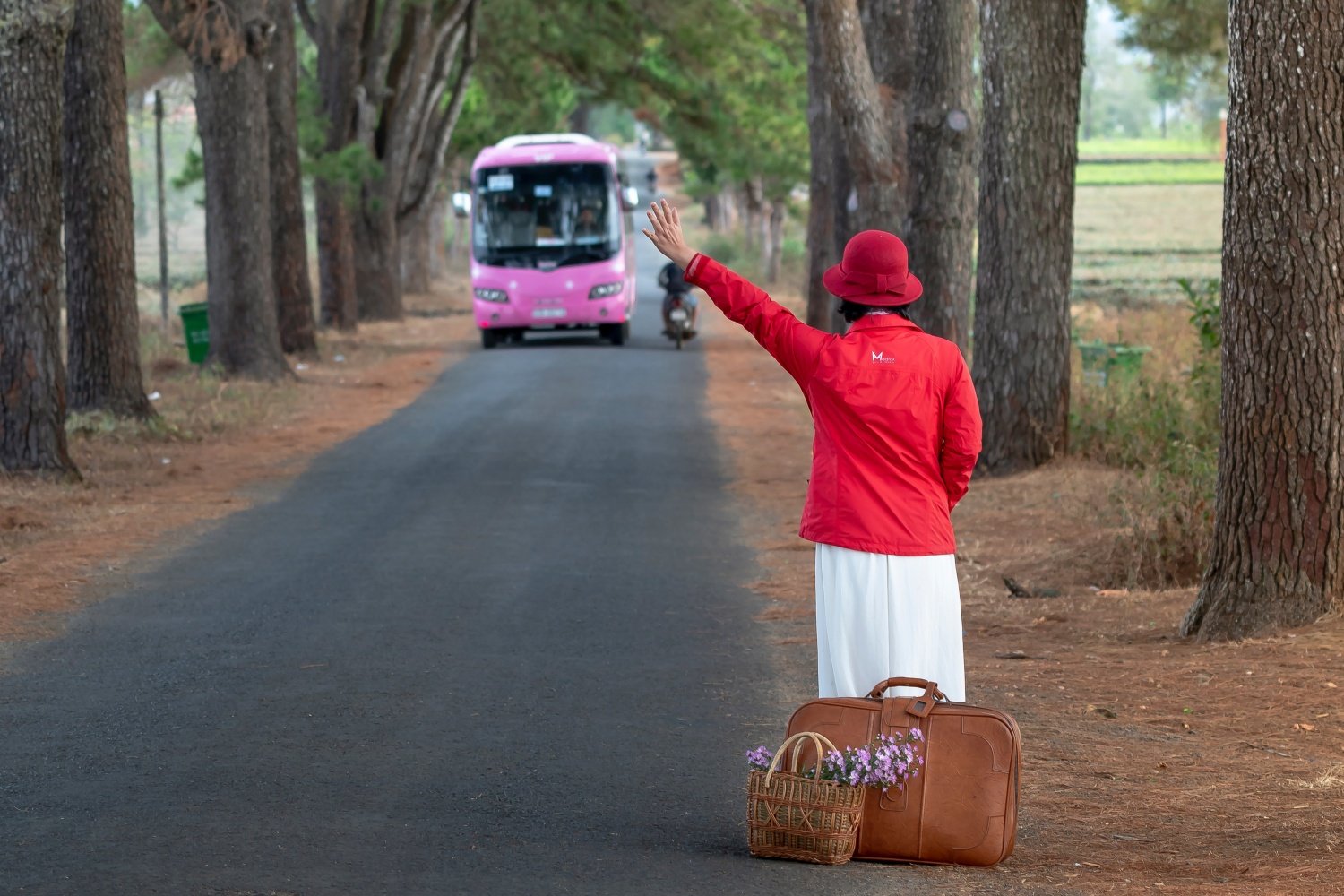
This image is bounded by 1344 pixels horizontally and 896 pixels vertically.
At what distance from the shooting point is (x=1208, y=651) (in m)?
8.85

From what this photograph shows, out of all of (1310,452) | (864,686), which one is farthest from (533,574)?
(864,686)

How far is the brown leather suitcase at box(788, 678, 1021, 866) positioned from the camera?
5.53 meters

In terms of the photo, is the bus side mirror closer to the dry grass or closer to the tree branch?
the tree branch

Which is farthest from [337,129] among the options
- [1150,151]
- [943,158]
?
[1150,151]

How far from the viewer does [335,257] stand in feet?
102

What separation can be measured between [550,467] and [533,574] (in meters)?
5.17

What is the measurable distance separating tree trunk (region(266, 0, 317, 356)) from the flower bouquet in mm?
21243

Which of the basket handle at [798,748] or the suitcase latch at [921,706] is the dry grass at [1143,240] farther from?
the basket handle at [798,748]

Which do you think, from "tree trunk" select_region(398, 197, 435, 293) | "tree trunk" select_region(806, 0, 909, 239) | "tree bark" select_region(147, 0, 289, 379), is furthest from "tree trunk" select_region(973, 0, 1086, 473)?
"tree trunk" select_region(398, 197, 435, 293)

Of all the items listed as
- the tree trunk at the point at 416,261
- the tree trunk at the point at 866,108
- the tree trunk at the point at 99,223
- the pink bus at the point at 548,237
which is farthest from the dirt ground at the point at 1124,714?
the tree trunk at the point at 416,261

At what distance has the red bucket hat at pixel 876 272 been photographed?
5785mm

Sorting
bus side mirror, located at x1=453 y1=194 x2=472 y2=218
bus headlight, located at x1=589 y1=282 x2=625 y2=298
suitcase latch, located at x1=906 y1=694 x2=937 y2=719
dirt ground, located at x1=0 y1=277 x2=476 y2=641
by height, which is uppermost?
bus side mirror, located at x1=453 y1=194 x2=472 y2=218

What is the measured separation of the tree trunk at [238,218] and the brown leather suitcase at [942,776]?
680 inches

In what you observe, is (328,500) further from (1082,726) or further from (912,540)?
(912,540)
